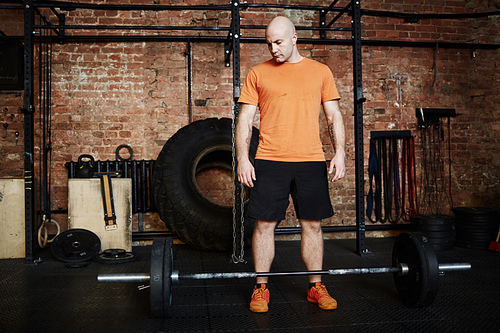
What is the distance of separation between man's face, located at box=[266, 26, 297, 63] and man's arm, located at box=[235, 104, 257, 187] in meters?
0.32

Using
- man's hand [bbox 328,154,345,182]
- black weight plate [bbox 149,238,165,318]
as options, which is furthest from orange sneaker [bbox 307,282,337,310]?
black weight plate [bbox 149,238,165,318]

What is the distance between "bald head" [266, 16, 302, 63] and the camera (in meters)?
1.73

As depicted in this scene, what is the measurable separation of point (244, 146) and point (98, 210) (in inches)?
77.1

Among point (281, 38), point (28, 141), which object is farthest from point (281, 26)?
point (28, 141)

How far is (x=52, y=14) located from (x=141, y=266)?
2873 millimetres

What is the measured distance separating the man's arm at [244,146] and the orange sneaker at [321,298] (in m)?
0.71

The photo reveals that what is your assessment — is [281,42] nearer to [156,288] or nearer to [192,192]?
[156,288]

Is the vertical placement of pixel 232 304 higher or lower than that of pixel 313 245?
lower

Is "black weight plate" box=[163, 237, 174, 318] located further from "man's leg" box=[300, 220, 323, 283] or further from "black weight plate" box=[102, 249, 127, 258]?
"black weight plate" box=[102, 249, 127, 258]

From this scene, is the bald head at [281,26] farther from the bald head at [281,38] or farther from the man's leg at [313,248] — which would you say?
the man's leg at [313,248]

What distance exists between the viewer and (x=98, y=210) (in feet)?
10.2

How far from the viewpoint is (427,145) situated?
3.88 meters

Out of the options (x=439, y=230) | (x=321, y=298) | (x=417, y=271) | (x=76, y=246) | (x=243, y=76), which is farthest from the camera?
(x=243, y=76)

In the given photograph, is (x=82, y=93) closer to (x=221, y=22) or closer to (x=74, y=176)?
(x=74, y=176)
